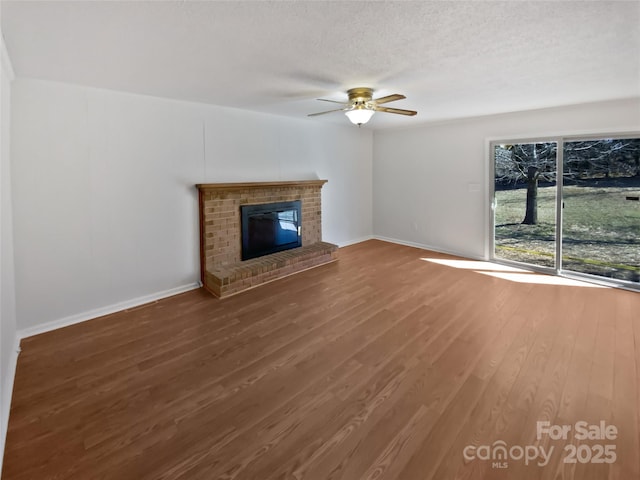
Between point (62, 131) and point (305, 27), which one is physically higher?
point (305, 27)

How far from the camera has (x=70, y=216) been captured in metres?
3.17

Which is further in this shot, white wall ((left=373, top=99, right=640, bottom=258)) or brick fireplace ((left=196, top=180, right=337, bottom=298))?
white wall ((left=373, top=99, right=640, bottom=258))

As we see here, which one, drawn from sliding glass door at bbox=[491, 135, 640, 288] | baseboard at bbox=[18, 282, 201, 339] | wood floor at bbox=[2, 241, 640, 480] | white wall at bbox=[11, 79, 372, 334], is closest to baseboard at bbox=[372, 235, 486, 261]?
sliding glass door at bbox=[491, 135, 640, 288]

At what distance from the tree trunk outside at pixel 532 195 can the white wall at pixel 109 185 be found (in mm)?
3872

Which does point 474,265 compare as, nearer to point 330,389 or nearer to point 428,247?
point 428,247

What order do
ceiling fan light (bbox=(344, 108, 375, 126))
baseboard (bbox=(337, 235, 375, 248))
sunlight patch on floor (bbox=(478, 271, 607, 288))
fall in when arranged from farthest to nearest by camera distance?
baseboard (bbox=(337, 235, 375, 248)), sunlight patch on floor (bbox=(478, 271, 607, 288)), ceiling fan light (bbox=(344, 108, 375, 126))

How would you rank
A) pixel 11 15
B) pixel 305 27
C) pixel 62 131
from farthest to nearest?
1. pixel 62 131
2. pixel 305 27
3. pixel 11 15

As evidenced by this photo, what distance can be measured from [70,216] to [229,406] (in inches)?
99.5

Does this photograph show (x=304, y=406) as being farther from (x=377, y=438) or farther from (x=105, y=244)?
(x=105, y=244)

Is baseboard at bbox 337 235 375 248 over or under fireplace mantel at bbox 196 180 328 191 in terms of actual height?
under

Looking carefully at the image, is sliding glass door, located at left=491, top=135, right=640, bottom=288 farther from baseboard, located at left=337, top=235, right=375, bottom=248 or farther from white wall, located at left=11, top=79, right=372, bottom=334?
white wall, located at left=11, top=79, right=372, bottom=334

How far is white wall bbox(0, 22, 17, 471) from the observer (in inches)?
78.1

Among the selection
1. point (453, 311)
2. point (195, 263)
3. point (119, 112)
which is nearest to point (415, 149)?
point (453, 311)

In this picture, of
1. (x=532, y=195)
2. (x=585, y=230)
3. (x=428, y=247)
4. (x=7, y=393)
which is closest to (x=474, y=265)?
(x=428, y=247)
